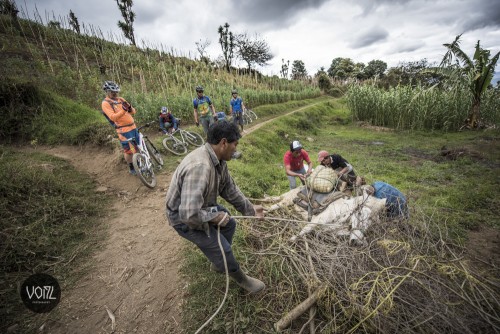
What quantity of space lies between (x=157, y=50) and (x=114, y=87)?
20.4 meters

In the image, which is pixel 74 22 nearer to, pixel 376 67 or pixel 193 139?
pixel 193 139

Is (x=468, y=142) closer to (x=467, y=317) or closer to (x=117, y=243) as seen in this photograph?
(x=467, y=317)

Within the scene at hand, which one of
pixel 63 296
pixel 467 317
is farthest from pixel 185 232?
pixel 467 317

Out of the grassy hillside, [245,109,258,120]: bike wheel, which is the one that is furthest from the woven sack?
[245,109,258,120]: bike wheel

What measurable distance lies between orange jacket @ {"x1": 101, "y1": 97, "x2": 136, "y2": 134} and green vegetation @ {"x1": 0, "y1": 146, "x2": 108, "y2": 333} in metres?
1.52

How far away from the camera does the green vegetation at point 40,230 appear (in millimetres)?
2443

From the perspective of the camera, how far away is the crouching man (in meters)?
1.59

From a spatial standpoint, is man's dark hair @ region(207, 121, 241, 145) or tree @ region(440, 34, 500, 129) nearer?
man's dark hair @ region(207, 121, 241, 145)

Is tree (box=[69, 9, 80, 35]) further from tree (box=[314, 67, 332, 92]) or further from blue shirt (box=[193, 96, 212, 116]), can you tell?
tree (box=[314, 67, 332, 92])

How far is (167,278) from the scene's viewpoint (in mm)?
2641

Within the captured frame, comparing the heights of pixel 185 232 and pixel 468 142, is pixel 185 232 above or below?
above

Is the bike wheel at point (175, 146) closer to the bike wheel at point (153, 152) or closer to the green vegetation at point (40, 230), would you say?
the bike wheel at point (153, 152)

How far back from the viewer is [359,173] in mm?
6809

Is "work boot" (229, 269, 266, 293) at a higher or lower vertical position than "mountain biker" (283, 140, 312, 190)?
lower
